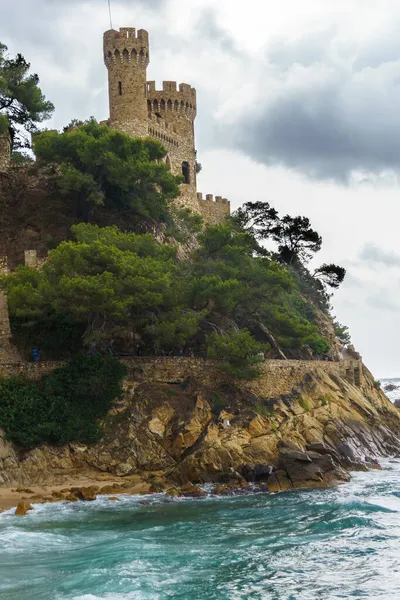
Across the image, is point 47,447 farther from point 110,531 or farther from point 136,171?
point 136,171

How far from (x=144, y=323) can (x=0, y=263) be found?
354 inches

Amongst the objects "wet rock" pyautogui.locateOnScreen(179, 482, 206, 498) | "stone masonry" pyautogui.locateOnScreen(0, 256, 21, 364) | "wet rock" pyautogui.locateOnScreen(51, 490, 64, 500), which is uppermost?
"stone masonry" pyautogui.locateOnScreen(0, 256, 21, 364)

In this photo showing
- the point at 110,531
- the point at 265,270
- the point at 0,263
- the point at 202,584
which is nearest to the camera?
the point at 202,584

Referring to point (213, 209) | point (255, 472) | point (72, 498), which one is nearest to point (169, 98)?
point (213, 209)

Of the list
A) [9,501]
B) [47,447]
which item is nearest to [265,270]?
[47,447]

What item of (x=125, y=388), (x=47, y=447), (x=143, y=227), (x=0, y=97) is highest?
(x=0, y=97)

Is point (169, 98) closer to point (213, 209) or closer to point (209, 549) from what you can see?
point (213, 209)

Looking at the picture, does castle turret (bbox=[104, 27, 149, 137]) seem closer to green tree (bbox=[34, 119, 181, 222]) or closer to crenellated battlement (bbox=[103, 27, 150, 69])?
crenellated battlement (bbox=[103, 27, 150, 69])

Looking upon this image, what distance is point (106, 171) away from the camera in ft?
156

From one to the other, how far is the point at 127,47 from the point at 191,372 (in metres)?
26.1

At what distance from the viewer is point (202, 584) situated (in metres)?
19.0

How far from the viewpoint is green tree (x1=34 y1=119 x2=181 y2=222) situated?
47.1m

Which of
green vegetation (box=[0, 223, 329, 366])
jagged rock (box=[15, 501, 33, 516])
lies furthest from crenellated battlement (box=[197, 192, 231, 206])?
jagged rock (box=[15, 501, 33, 516])

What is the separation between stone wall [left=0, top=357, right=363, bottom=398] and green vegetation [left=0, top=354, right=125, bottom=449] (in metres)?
0.63
